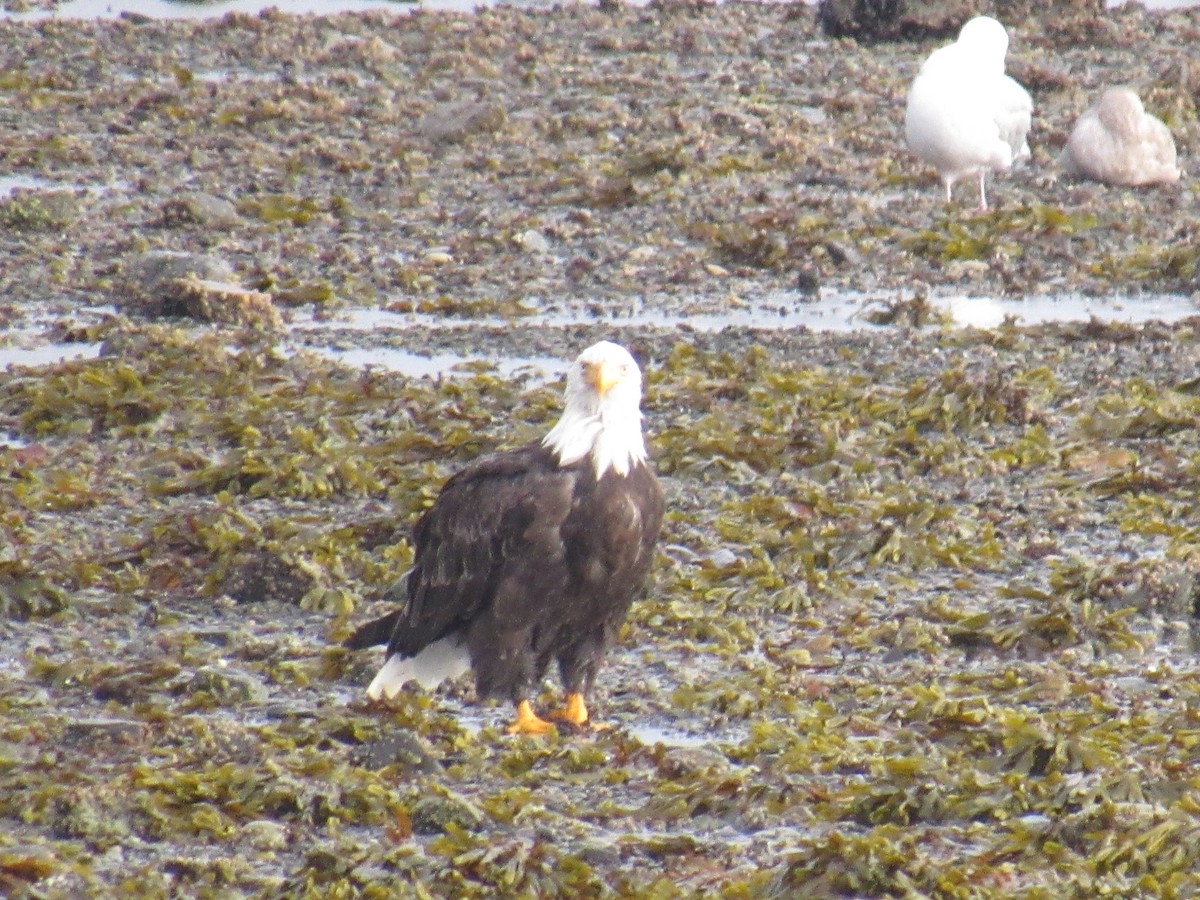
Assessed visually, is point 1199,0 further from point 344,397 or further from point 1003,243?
point 344,397

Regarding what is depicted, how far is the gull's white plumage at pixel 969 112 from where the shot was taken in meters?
14.4

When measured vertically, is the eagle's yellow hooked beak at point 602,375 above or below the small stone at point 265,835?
above

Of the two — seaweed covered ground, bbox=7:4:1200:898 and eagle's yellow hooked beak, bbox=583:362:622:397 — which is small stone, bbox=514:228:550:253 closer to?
seaweed covered ground, bbox=7:4:1200:898

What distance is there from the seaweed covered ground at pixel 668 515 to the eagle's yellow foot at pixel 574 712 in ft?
0.35

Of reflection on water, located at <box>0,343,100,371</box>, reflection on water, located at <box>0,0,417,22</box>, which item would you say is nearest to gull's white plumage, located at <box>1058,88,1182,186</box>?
reflection on water, located at <box>0,343,100,371</box>

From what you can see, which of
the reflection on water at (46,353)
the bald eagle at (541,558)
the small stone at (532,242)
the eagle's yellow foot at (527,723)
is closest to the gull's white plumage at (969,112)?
the small stone at (532,242)

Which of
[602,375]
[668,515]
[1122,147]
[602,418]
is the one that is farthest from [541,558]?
[1122,147]

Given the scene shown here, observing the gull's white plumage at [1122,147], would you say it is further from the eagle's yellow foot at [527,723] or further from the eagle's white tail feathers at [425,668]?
the eagle's yellow foot at [527,723]

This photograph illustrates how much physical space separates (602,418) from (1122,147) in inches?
368

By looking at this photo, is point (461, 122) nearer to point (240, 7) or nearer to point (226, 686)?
point (240, 7)

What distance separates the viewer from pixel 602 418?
22.0ft

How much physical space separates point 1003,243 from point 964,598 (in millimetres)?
5888

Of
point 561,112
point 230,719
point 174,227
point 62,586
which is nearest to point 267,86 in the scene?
point 561,112

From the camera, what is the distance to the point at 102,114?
721 inches
